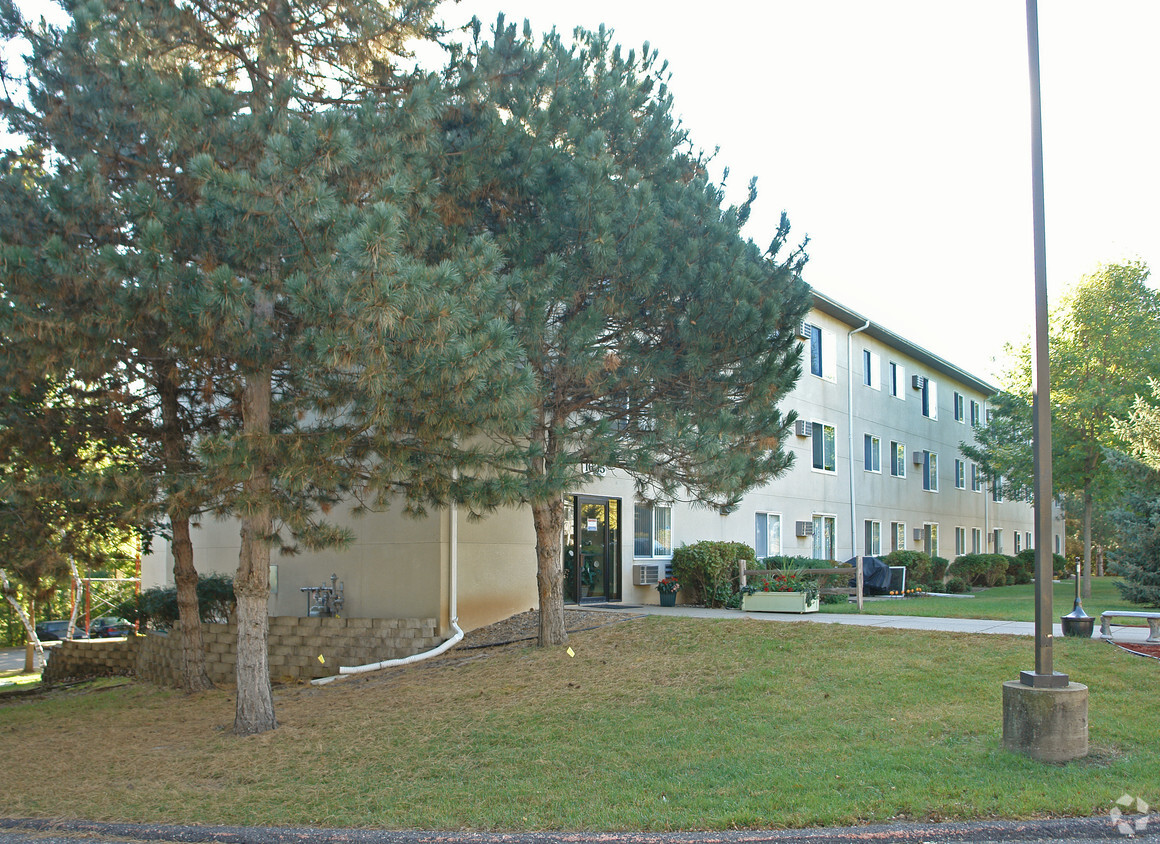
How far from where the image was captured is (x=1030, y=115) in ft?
24.2

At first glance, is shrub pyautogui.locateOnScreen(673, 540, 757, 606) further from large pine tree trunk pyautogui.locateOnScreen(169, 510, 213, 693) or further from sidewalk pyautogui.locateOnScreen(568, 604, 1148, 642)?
large pine tree trunk pyautogui.locateOnScreen(169, 510, 213, 693)

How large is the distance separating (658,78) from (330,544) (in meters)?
7.06

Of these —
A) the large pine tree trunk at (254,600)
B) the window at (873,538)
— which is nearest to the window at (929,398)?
the window at (873,538)

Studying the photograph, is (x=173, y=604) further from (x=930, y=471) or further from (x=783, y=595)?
(x=930, y=471)

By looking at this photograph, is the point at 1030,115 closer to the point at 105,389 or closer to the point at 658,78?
the point at 658,78

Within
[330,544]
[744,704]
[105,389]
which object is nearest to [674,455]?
[744,704]

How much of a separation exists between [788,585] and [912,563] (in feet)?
35.0

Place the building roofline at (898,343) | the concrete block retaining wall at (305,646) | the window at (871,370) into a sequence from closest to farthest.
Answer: the concrete block retaining wall at (305,646) < the building roofline at (898,343) < the window at (871,370)

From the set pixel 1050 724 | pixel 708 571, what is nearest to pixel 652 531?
pixel 708 571

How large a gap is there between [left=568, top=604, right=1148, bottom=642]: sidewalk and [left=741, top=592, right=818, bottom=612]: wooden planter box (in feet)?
0.32

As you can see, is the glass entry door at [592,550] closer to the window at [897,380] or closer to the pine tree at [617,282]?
the pine tree at [617,282]

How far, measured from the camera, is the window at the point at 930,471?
3086 cm

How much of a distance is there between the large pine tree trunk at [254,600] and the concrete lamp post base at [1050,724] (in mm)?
6562

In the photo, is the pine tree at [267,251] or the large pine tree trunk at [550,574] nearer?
the pine tree at [267,251]
